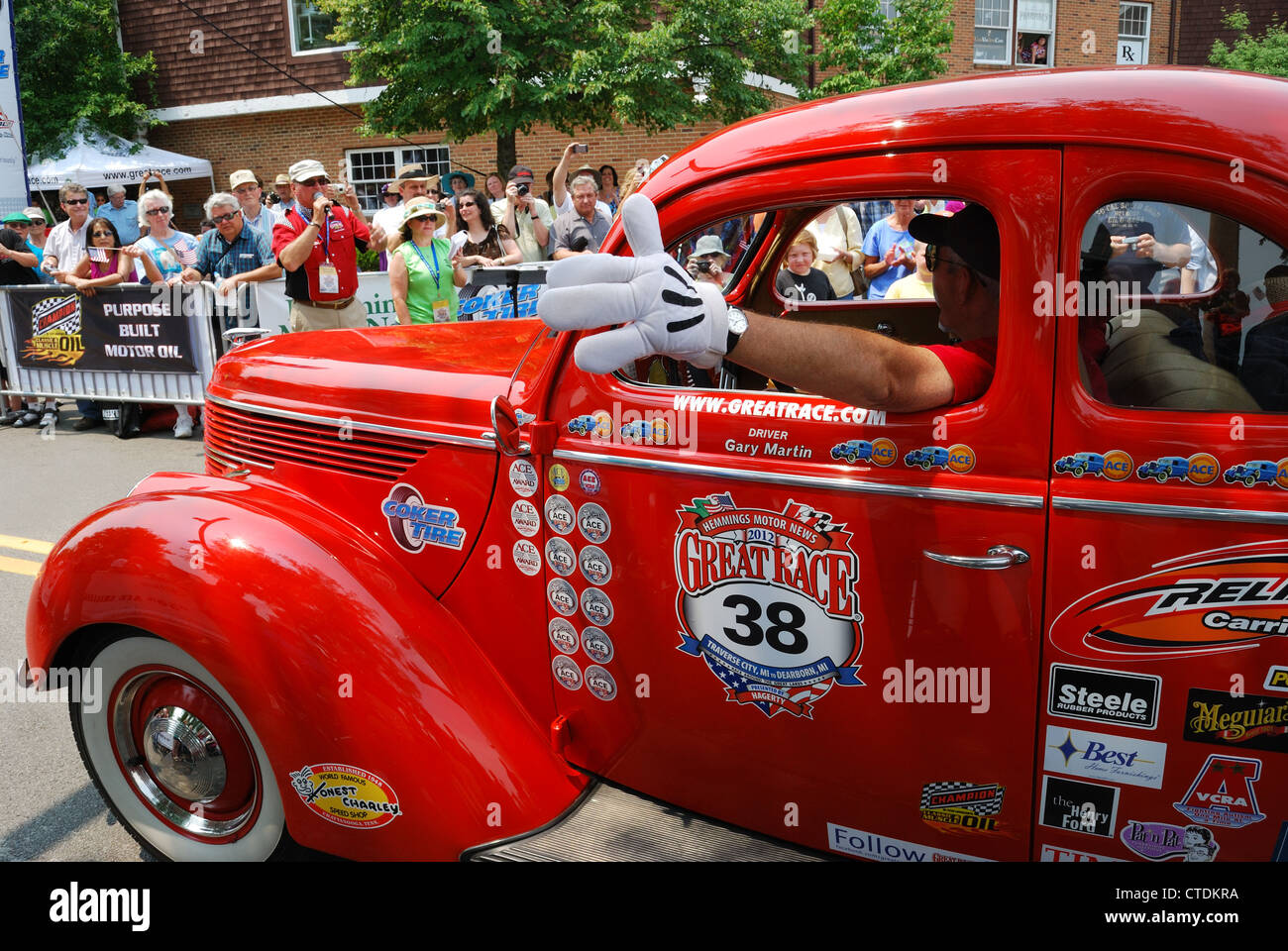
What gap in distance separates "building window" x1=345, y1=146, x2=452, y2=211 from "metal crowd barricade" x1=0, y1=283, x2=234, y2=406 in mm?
12104

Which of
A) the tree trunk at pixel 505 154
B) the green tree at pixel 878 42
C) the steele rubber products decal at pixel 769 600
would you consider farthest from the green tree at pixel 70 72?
the steele rubber products decal at pixel 769 600

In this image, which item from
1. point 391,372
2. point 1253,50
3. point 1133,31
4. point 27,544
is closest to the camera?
point 391,372

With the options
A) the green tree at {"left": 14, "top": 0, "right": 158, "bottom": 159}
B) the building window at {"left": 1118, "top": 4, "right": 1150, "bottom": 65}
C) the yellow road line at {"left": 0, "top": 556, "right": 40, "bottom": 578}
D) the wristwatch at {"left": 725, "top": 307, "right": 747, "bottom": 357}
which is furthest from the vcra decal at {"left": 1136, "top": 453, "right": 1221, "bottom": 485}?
the building window at {"left": 1118, "top": 4, "right": 1150, "bottom": 65}

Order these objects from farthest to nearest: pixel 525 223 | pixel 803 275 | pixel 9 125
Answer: pixel 9 125, pixel 525 223, pixel 803 275

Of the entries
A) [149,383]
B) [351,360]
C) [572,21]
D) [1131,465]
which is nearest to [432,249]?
[149,383]

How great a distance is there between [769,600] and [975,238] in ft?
2.92

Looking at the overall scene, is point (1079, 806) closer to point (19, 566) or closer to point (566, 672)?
point (566, 672)

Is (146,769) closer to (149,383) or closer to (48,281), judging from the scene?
(149,383)

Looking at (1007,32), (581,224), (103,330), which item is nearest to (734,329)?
(581,224)

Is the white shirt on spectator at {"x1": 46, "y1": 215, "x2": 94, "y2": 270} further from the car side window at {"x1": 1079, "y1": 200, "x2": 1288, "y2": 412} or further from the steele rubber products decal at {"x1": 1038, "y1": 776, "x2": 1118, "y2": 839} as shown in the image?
the steele rubber products decal at {"x1": 1038, "y1": 776, "x2": 1118, "y2": 839}

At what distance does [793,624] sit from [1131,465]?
75cm

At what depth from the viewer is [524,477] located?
247 cm

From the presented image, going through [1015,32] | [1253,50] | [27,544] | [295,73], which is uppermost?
[1015,32]

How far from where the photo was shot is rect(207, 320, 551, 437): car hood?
2.64 m
